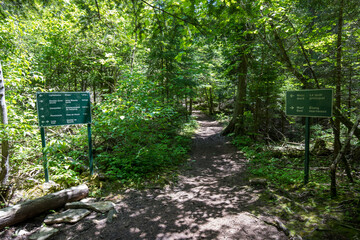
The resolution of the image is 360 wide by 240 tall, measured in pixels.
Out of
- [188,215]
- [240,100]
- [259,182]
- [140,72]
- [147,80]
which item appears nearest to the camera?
[188,215]

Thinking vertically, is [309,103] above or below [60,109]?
above

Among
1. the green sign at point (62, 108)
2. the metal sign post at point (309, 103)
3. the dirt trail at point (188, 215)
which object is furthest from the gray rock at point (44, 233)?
the metal sign post at point (309, 103)

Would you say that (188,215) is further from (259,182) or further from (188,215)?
(259,182)

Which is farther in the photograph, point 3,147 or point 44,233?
point 3,147

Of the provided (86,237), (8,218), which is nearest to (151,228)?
(86,237)

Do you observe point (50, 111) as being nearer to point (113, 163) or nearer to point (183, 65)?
point (113, 163)

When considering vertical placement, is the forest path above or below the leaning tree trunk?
below

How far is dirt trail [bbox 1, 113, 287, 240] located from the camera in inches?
121

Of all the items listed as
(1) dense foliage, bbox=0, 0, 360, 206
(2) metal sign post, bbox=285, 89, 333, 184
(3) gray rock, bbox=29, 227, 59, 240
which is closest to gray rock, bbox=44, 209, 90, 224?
(3) gray rock, bbox=29, 227, 59, 240

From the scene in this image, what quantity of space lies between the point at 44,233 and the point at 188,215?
2633 mm

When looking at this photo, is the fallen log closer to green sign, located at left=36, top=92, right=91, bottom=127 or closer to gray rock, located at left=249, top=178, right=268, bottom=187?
green sign, located at left=36, top=92, right=91, bottom=127

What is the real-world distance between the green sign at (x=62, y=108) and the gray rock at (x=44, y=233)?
2.46 meters

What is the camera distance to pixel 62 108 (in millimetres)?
4711

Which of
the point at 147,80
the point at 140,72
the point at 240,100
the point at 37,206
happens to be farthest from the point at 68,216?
the point at 240,100
